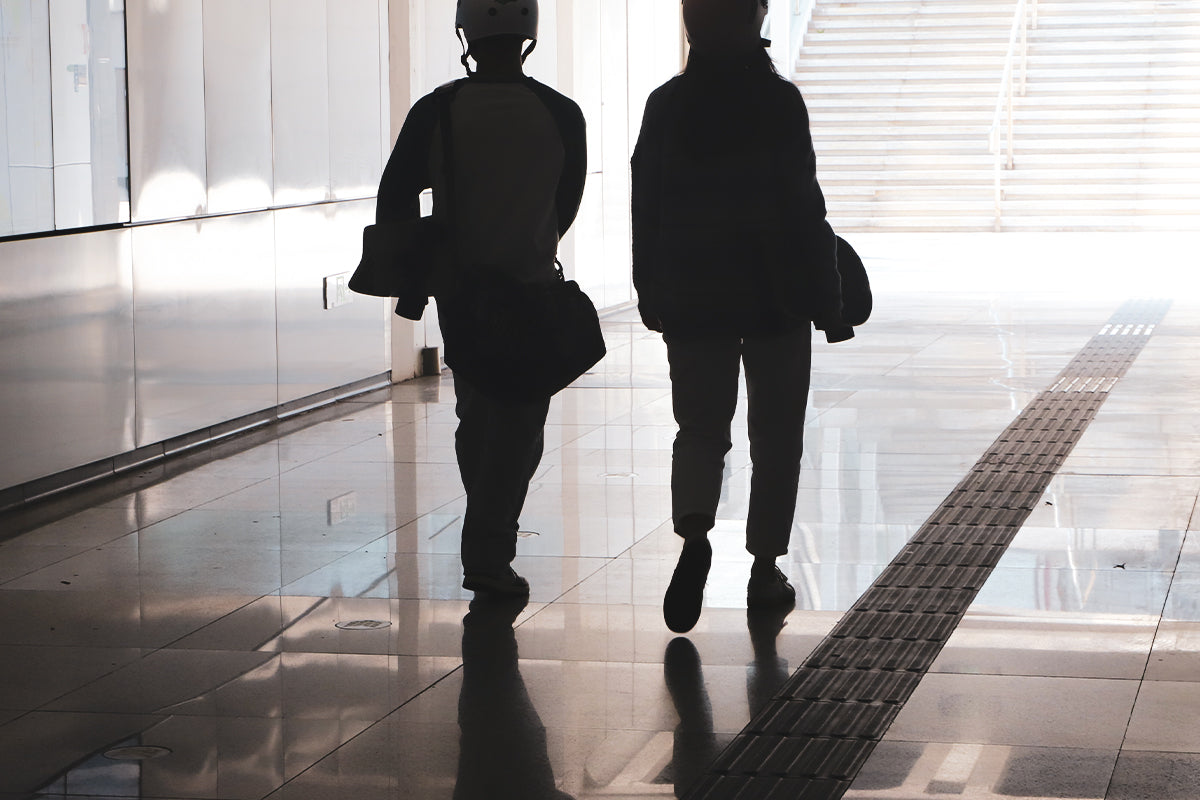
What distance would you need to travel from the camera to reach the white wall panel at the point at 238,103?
7.43 meters

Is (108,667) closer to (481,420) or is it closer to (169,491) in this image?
(481,420)

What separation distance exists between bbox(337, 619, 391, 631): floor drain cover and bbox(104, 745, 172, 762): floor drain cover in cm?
92

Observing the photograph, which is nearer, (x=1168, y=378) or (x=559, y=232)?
(x=559, y=232)

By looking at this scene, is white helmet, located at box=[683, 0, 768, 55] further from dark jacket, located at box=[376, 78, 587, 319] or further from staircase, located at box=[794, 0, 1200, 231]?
staircase, located at box=[794, 0, 1200, 231]

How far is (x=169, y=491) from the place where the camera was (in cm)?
627

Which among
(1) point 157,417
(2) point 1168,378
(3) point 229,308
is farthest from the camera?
(2) point 1168,378

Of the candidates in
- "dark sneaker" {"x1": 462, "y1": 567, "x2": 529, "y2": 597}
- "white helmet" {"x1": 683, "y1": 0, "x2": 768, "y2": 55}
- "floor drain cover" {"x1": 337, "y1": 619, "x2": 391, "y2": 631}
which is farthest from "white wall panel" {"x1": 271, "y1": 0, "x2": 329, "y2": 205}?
"white helmet" {"x1": 683, "y1": 0, "x2": 768, "y2": 55}

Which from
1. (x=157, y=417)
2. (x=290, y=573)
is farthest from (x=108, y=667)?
(x=157, y=417)

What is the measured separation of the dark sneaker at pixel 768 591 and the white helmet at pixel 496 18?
4.98ft

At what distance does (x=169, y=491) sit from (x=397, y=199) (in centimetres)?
244

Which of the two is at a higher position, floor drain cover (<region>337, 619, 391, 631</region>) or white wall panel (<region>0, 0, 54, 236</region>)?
white wall panel (<region>0, 0, 54, 236</region>)

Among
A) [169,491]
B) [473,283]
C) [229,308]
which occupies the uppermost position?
[473,283]

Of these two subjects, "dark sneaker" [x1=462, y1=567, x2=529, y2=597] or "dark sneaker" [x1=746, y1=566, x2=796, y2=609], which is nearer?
"dark sneaker" [x1=746, y1=566, x2=796, y2=609]

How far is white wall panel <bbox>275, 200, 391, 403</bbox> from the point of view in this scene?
8.21m
